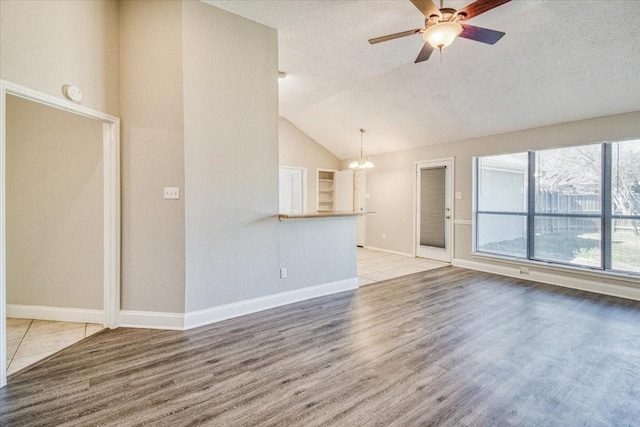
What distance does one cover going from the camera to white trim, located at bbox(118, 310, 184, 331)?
2934mm

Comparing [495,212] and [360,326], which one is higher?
[495,212]

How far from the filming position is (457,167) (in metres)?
5.86

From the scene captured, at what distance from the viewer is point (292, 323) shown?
3.08 metres

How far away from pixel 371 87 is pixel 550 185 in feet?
10.9

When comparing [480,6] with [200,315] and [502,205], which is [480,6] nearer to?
[200,315]

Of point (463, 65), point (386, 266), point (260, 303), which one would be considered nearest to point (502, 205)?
point (386, 266)

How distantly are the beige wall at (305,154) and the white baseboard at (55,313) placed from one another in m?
5.09

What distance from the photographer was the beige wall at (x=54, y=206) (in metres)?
3.00

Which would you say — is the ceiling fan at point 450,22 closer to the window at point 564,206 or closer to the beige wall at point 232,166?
the beige wall at point 232,166

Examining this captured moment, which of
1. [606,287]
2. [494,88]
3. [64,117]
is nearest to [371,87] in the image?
[494,88]

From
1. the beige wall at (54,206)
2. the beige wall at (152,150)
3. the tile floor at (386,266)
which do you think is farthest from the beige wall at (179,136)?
the tile floor at (386,266)

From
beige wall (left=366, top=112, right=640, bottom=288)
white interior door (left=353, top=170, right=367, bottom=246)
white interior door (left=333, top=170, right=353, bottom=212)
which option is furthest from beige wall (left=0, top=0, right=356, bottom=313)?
white interior door (left=333, top=170, right=353, bottom=212)

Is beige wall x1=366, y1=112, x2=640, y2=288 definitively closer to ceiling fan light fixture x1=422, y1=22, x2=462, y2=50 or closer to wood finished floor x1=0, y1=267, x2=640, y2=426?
wood finished floor x1=0, y1=267, x2=640, y2=426

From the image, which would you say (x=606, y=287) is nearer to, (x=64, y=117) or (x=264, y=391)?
(x=264, y=391)
